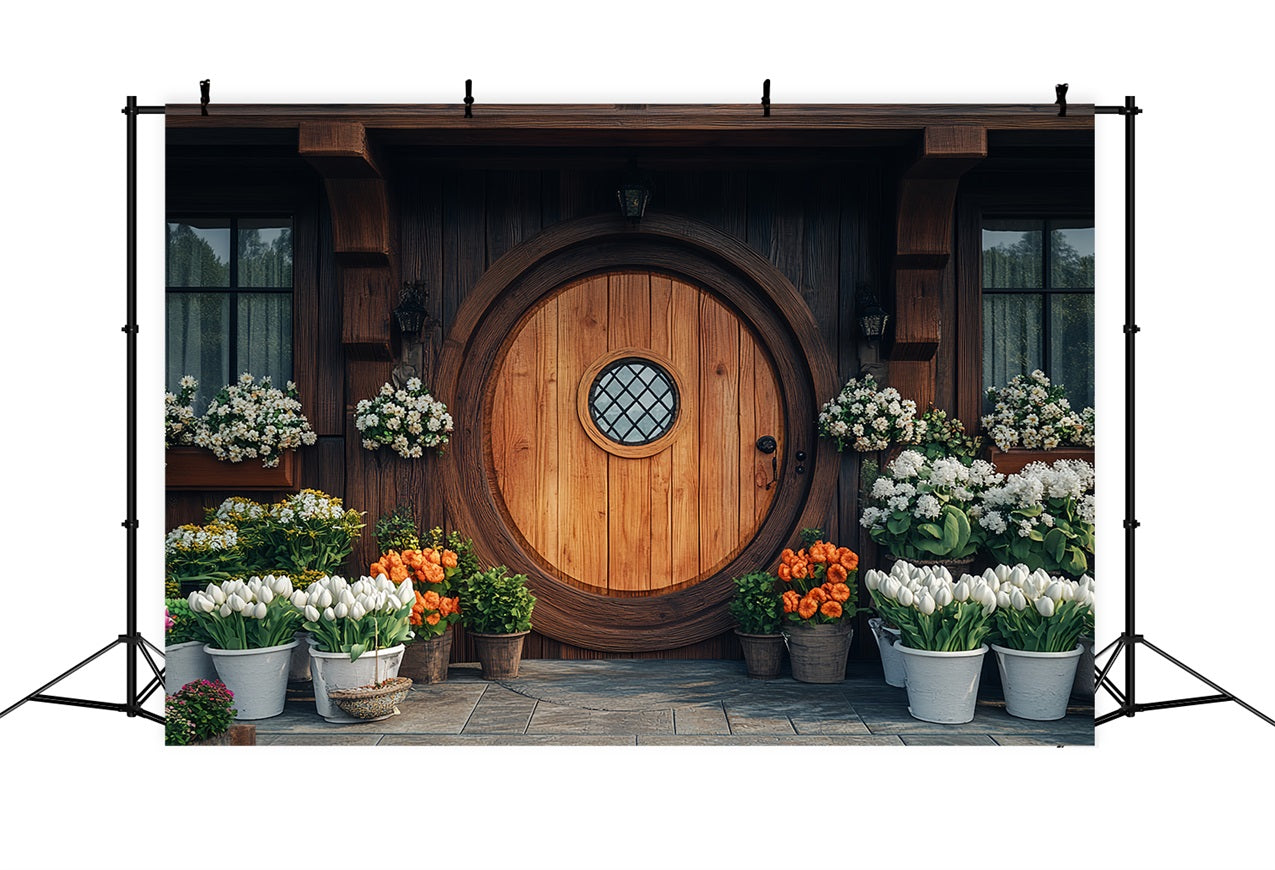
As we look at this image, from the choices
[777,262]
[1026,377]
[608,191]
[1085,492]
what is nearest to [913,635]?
[1085,492]

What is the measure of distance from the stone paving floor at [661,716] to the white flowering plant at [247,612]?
33 cm

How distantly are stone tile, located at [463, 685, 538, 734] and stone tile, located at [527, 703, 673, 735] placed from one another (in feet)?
0.16

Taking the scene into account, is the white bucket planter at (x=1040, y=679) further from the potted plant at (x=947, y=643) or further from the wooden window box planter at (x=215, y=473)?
the wooden window box planter at (x=215, y=473)

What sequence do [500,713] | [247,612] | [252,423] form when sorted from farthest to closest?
[252,423] < [500,713] < [247,612]

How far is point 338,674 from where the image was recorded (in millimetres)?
4117

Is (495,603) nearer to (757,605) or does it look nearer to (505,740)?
(505,740)

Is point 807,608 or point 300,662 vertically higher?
point 807,608

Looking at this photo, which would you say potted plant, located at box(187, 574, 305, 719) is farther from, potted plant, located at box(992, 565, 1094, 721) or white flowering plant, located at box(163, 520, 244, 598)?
potted plant, located at box(992, 565, 1094, 721)

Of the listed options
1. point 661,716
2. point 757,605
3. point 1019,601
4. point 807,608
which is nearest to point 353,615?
point 661,716

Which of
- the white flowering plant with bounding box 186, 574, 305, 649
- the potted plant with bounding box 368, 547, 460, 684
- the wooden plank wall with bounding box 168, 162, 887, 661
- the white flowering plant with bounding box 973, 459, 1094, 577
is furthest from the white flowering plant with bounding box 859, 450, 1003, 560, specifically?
the white flowering plant with bounding box 186, 574, 305, 649

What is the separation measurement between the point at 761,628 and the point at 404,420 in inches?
74.9

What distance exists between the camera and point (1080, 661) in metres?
4.20

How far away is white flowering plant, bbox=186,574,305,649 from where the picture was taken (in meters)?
4.00

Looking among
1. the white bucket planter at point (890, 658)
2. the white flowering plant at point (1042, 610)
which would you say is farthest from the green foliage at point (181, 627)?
the white flowering plant at point (1042, 610)
